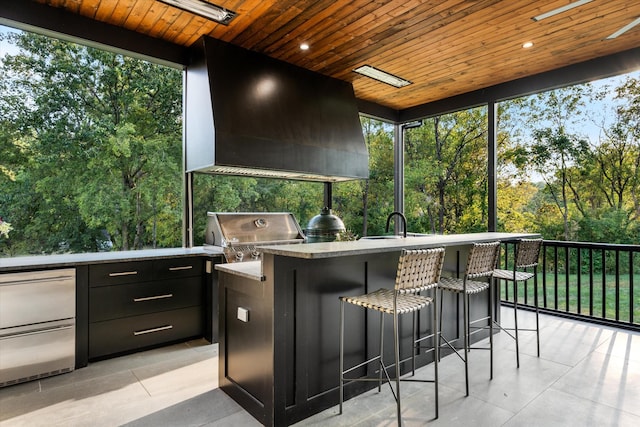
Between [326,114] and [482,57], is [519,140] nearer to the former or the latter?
[482,57]

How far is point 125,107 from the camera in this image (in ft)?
15.0

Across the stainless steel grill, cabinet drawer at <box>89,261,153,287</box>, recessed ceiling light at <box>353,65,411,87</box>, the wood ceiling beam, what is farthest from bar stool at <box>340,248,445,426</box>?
the wood ceiling beam

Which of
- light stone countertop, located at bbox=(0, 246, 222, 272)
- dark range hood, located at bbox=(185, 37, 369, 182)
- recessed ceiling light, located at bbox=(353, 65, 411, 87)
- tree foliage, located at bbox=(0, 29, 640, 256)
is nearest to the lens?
light stone countertop, located at bbox=(0, 246, 222, 272)

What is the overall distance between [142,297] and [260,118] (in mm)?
2093

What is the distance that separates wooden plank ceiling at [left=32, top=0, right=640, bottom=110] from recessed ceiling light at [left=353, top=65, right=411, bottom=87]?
123 mm

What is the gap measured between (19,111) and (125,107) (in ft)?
4.07

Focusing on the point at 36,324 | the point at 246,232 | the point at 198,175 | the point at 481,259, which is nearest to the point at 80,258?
the point at 36,324

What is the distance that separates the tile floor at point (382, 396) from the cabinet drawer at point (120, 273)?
67cm

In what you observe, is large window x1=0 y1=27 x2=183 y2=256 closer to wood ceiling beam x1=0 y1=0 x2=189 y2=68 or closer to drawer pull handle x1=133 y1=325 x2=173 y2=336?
wood ceiling beam x1=0 y1=0 x2=189 y2=68

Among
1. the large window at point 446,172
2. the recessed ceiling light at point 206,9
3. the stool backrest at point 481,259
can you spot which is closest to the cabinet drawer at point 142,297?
the recessed ceiling light at point 206,9

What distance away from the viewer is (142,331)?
10.1ft

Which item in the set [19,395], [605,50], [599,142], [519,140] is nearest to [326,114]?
[605,50]

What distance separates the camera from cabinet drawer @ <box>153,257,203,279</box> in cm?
317

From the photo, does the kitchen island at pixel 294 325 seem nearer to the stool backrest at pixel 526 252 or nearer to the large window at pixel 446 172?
the stool backrest at pixel 526 252
